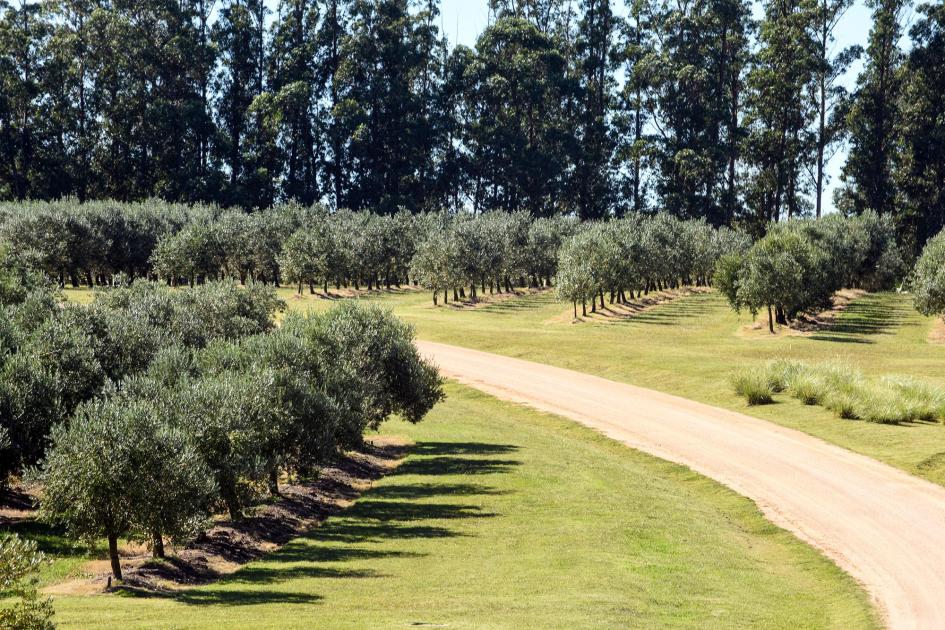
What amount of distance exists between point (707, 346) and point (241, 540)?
50664 millimetres

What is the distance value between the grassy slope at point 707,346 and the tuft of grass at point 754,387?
0.61 metres

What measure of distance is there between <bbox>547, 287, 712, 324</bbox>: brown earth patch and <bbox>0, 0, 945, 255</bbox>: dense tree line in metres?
53.1

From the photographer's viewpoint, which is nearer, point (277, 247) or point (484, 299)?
point (484, 299)

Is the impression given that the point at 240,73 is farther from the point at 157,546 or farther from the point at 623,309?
the point at 157,546

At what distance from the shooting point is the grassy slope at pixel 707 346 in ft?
159

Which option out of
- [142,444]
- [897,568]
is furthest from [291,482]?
[897,568]

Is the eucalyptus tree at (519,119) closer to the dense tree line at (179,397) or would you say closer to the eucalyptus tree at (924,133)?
the eucalyptus tree at (924,133)

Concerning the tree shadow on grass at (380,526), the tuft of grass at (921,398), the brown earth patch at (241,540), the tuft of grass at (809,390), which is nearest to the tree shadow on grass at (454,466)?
the tree shadow on grass at (380,526)

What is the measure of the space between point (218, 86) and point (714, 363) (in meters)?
125

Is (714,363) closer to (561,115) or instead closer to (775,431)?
(775,431)

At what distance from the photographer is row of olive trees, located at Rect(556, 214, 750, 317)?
8989 centimetres

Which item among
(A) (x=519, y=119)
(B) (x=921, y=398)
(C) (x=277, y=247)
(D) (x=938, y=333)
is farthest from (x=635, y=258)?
(A) (x=519, y=119)

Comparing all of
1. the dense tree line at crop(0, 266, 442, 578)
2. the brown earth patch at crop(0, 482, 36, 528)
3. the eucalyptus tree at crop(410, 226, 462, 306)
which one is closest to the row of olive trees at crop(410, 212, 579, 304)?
the eucalyptus tree at crop(410, 226, 462, 306)

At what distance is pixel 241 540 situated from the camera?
103 ft
